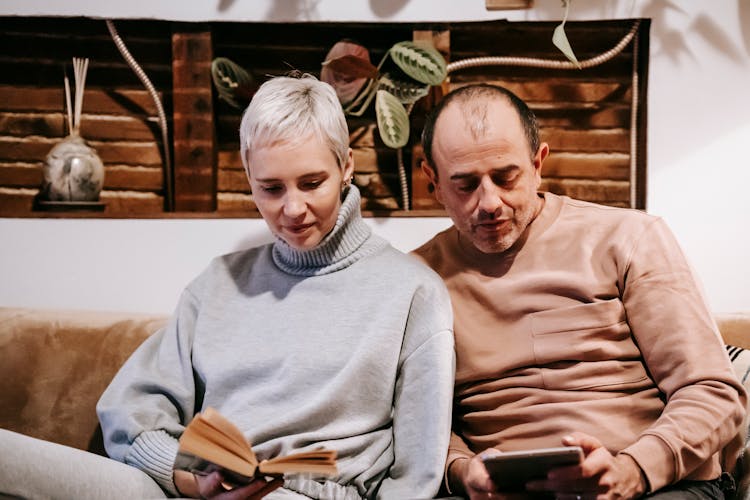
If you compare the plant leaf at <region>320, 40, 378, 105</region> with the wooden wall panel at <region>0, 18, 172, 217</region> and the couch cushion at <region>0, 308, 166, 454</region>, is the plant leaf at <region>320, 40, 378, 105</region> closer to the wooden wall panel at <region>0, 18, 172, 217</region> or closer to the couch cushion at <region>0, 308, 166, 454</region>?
the wooden wall panel at <region>0, 18, 172, 217</region>

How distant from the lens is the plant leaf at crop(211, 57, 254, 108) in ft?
7.29

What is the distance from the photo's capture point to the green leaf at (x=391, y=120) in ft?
6.95

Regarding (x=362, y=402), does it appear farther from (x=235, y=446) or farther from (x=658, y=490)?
(x=658, y=490)

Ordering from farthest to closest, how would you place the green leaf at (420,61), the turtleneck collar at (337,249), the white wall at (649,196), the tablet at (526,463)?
the white wall at (649,196) < the green leaf at (420,61) < the turtleneck collar at (337,249) < the tablet at (526,463)

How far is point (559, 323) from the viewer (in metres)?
1.60

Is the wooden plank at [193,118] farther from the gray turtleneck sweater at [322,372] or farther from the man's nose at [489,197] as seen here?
the man's nose at [489,197]

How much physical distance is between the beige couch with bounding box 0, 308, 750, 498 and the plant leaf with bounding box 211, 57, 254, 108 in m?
0.69

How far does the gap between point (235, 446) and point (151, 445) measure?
15.9 inches

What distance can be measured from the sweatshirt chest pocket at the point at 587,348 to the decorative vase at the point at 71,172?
1.37 meters

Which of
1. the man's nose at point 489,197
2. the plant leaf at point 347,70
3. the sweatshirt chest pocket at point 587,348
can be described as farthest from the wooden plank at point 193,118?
the sweatshirt chest pocket at point 587,348

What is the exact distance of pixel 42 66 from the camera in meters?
2.38

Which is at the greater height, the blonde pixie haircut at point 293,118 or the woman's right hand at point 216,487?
the blonde pixie haircut at point 293,118

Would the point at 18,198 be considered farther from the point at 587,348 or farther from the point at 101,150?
the point at 587,348

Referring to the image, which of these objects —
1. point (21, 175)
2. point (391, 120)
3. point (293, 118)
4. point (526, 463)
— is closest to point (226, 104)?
→ point (391, 120)
